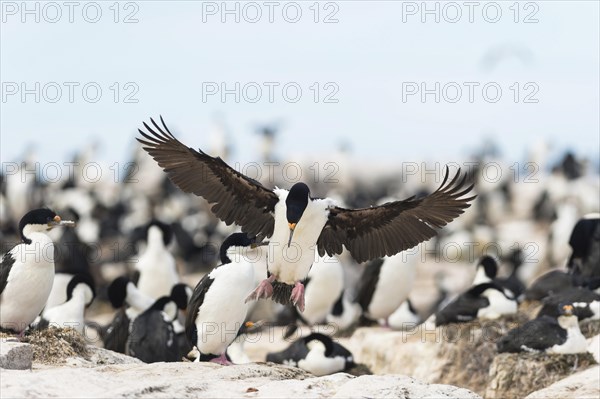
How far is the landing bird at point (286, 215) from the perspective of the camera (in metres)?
9.37

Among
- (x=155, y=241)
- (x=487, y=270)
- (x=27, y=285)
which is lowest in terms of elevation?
(x=487, y=270)

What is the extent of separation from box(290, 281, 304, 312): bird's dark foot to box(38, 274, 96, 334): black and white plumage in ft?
9.13

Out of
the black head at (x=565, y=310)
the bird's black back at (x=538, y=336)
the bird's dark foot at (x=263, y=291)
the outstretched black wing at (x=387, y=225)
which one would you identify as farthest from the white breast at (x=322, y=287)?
the bird's dark foot at (x=263, y=291)

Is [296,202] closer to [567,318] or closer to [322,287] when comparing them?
[567,318]

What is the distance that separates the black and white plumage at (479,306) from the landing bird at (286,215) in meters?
3.18

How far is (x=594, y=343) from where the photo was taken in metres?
11.4

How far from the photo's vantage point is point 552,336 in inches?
427

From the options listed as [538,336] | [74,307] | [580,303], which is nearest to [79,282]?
[74,307]

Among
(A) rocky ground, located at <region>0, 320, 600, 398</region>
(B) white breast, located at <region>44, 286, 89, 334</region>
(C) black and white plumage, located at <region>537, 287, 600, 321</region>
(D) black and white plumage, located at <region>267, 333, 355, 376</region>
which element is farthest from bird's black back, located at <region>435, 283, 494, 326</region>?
A: (B) white breast, located at <region>44, 286, 89, 334</region>

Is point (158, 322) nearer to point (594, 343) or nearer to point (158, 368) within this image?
point (158, 368)

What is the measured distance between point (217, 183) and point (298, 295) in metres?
1.16

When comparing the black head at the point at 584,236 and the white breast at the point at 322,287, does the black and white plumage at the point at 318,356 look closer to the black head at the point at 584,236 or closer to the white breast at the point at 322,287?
the white breast at the point at 322,287

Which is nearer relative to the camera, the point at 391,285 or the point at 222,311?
the point at 222,311

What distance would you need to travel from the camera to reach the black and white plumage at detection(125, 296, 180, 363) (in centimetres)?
1108
